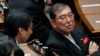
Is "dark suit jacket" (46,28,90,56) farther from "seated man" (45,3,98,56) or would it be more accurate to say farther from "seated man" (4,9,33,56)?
"seated man" (4,9,33,56)

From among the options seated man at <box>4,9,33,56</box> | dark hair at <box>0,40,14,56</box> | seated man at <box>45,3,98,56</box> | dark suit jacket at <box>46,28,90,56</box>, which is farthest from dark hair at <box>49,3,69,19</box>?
dark hair at <box>0,40,14,56</box>

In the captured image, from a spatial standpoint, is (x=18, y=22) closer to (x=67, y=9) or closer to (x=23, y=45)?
(x=23, y=45)

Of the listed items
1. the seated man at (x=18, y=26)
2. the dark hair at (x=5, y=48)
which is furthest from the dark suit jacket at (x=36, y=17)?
the dark hair at (x=5, y=48)

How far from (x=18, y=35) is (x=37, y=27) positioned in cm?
59

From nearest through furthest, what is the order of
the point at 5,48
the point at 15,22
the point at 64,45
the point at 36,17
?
the point at 5,48 → the point at 15,22 → the point at 64,45 → the point at 36,17

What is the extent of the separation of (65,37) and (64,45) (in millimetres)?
63

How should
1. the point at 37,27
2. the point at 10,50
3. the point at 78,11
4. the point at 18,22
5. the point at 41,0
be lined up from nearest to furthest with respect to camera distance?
the point at 10,50 → the point at 18,22 → the point at 37,27 → the point at 41,0 → the point at 78,11

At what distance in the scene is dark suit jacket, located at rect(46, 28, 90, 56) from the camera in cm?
188

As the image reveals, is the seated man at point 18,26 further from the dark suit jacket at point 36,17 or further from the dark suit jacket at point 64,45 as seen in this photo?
the dark suit jacket at point 36,17

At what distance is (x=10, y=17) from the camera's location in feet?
5.75

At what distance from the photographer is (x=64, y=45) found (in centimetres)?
191

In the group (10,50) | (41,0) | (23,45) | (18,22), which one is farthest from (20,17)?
Answer: (41,0)

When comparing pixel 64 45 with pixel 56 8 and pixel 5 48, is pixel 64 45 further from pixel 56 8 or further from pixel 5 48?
pixel 5 48

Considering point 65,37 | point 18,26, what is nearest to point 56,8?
point 65,37
